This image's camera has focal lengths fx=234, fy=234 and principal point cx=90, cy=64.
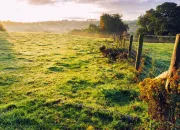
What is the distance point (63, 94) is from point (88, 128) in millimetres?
3379

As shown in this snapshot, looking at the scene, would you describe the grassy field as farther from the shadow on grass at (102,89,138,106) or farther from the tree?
the tree

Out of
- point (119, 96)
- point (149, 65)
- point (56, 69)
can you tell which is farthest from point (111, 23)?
point (119, 96)

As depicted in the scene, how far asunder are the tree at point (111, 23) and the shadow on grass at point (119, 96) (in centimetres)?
7373

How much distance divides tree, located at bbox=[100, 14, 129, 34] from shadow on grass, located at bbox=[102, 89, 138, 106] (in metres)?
73.7

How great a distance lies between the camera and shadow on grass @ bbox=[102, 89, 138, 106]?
363 inches

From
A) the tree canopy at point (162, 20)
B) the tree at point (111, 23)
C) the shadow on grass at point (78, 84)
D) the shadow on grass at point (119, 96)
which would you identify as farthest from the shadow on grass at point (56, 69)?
the tree at point (111, 23)

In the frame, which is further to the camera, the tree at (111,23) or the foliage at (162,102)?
the tree at (111,23)

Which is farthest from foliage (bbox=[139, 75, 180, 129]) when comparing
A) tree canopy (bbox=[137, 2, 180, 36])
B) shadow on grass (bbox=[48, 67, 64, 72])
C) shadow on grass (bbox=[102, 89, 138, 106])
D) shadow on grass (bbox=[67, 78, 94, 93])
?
tree canopy (bbox=[137, 2, 180, 36])

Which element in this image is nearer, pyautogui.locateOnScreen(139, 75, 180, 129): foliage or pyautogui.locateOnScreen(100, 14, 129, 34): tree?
pyautogui.locateOnScreen(139, 75, 180, 129): foliage

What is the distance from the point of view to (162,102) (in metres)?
6.31

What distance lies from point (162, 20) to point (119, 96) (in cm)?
5786

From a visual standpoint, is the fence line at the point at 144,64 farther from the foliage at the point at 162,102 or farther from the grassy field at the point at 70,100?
the foliage at the point at 162,102

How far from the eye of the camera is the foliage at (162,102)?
239 inches

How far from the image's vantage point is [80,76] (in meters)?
13.2
